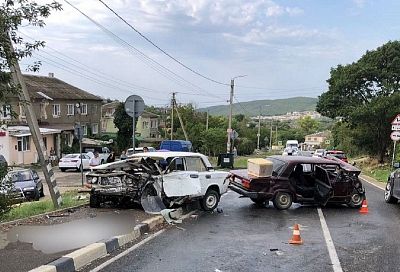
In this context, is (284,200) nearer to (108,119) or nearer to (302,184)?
(302,184)

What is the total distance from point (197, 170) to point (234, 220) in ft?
6.65

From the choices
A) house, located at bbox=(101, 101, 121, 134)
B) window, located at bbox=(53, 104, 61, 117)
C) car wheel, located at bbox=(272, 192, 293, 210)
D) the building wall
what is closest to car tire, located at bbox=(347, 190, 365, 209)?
car wheel, located at bbox=(272, 192, 293, 210)

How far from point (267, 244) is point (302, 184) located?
5799 millimetres

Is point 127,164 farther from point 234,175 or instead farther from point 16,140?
point 16,140

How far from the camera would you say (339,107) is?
141 ft

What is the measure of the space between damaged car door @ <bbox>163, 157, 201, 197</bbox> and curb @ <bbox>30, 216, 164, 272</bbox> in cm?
246

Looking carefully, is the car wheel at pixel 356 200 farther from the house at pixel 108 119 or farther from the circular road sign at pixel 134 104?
the house at pixel 108 119

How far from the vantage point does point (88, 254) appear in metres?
7.57

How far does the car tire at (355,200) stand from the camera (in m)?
15.0

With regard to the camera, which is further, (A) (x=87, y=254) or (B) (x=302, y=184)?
(B) (x=302, y=184)

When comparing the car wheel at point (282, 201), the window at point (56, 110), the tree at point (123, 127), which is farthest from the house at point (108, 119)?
the car wheel at point (282, 201)

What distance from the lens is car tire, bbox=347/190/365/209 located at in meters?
15.0

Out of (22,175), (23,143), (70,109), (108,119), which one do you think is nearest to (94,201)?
(22,175)

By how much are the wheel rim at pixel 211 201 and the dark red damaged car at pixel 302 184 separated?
A: 99 centimetres
